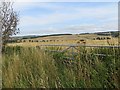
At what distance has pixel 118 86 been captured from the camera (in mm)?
3658

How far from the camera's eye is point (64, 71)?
15.6 ft

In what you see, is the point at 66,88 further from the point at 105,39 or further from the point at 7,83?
the point at 7,83

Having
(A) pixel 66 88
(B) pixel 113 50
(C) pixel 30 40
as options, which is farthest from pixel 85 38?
(C) pixel 30 40

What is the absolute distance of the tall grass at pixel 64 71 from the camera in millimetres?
3951

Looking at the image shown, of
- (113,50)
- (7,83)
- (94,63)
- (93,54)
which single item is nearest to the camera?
(113,50)

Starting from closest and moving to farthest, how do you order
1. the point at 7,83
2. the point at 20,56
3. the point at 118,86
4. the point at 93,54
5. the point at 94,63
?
the point at 118,86
the point at 94,63
the point at 93,54
the point at 7,83
the point at 20,56

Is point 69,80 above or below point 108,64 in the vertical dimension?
below

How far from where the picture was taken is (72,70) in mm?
4508

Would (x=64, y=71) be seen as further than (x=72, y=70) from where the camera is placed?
Yes

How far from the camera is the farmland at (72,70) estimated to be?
3.96m

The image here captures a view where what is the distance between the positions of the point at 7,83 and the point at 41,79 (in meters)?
1.10

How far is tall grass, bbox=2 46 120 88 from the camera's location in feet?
13.0

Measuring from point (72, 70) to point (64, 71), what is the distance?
0.27m

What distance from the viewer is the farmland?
396 centimetres
